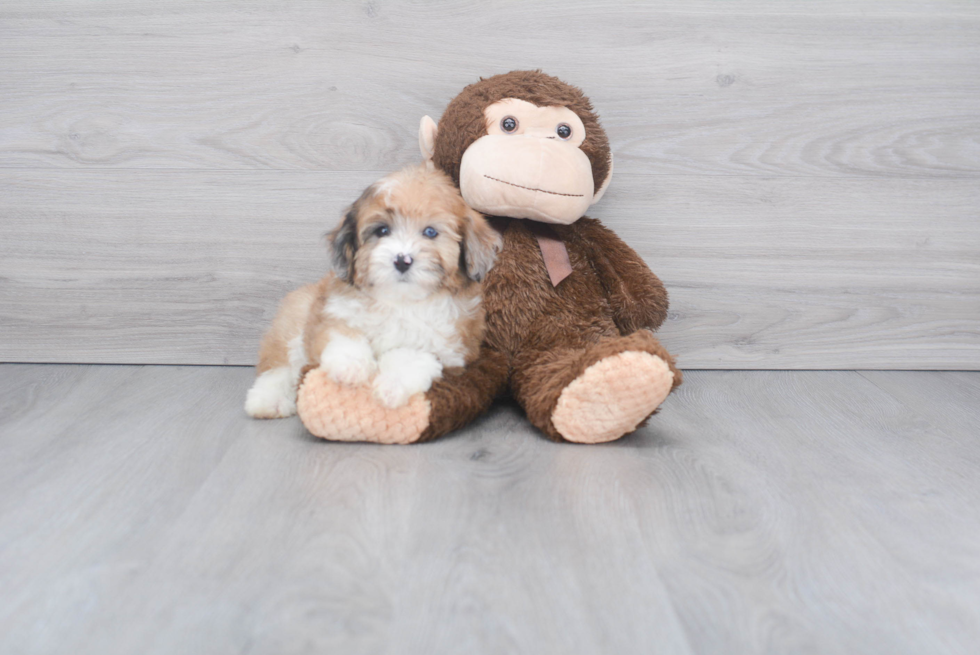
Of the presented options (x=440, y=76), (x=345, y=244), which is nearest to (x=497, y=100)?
(x=440, y=76)

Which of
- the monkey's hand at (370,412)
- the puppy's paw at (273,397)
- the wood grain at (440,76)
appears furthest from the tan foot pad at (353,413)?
the wood grain at (440,76)

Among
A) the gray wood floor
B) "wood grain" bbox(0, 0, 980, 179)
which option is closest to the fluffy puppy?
the gray wood floor

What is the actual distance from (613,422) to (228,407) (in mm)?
727

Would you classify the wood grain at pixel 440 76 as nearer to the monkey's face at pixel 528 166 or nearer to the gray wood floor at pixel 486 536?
the monkey's face at pixel 528 166

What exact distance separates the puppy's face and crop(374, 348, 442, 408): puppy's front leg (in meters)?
0.10

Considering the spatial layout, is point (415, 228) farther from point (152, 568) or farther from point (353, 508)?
point (152, 568)

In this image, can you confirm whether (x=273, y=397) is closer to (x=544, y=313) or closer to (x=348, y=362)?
(x=348, y=362)

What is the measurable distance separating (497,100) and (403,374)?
1.76 feet

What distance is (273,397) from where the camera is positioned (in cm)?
132

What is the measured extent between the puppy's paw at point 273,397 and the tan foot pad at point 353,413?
0.17m

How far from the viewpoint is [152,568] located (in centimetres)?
82

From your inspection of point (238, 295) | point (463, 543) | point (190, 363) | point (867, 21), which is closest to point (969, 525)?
point (463, 543)

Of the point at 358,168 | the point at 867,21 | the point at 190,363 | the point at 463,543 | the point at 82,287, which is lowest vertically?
the point at 190,363

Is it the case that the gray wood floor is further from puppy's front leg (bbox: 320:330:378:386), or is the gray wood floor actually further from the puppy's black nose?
the puppy's black nose
